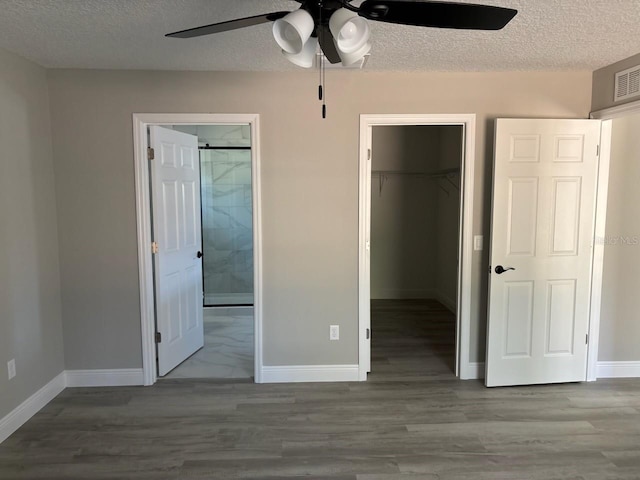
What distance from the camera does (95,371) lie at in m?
3.39

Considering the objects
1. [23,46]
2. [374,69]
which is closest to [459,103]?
[374,69]

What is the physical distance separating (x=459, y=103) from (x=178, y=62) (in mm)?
2093

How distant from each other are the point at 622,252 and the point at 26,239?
4.44 metres

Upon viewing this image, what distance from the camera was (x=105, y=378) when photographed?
3.40m

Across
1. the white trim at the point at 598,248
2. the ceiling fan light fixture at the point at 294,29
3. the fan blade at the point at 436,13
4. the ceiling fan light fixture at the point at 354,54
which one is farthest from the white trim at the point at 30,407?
the white trim at the point at 598,248

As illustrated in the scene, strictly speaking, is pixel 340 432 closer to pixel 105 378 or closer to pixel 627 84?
pixel 105 378

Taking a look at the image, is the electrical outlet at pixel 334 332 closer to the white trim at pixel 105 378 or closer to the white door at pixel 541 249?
the white door at pixel 541 249

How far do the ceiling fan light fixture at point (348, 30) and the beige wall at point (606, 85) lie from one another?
7.80ft

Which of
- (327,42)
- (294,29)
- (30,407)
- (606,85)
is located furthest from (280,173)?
(606,85)

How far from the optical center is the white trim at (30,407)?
2.69m

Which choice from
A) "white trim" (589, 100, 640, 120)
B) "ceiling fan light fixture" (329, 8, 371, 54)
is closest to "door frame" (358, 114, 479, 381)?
"white trim" (589, 100, 640, 120)

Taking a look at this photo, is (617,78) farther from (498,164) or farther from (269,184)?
(269,184)

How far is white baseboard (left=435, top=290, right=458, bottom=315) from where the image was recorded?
547cm

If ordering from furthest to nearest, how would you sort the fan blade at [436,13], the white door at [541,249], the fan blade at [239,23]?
the white door at [541,249], the fan blade at [239,23], the fan blade at [436,13]
